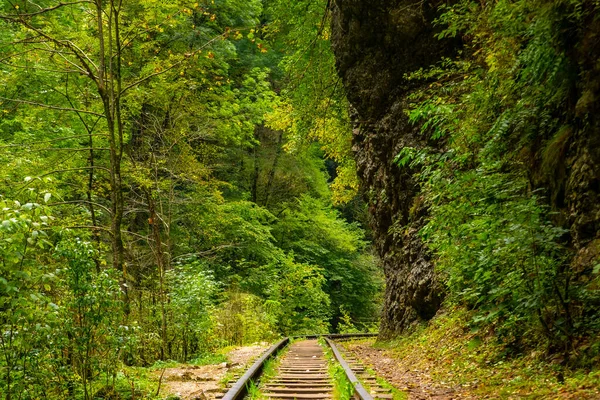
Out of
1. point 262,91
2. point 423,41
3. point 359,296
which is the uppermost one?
point 262,91

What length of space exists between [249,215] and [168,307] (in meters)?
11.2

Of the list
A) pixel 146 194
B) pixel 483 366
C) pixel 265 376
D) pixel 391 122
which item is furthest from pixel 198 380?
pixel 391 122

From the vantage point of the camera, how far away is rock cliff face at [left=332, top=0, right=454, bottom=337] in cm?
1125

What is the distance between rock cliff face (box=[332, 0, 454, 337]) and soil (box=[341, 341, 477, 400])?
1.81m

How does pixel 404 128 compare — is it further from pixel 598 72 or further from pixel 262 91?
Result: pixel 262 91

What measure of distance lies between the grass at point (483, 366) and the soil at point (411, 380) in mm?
85

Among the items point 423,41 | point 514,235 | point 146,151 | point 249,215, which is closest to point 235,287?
point 249,215

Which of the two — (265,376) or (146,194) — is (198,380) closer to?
(265,376)

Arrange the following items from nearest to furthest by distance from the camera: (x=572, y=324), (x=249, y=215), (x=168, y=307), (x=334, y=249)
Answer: (x=572, y=324) → (x=168, y=307) → (x=249, y=215) → (x=334, y=249)

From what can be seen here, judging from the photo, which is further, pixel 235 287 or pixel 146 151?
pixel 235 287

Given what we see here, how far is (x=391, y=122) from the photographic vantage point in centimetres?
1262

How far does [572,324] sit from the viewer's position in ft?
15.9

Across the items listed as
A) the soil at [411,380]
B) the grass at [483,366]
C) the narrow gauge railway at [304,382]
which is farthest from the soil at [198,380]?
the grass at [483,366]

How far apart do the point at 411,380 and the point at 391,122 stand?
7588mm
